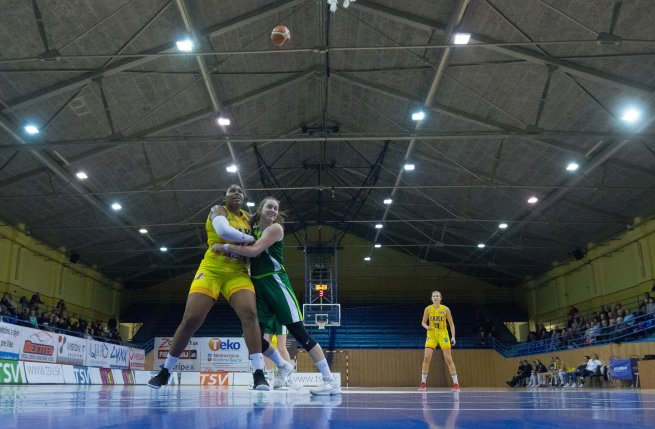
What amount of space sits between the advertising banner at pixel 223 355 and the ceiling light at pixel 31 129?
14.4 m

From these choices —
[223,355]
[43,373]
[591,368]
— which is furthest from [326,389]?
[223,355]

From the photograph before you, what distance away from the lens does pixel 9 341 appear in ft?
52.5

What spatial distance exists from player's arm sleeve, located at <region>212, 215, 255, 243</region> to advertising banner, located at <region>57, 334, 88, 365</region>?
1704 centimetres

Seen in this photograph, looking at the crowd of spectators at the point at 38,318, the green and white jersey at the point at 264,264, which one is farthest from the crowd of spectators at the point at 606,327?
the crowd of spectators at the point at 38,318

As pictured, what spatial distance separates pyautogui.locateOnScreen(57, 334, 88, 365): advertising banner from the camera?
19.2 m

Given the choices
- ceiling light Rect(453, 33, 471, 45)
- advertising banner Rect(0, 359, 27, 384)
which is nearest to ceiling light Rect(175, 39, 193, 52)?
ceiling light Rect(453, 33, 471, 45)

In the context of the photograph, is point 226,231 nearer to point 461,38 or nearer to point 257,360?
point 257,360

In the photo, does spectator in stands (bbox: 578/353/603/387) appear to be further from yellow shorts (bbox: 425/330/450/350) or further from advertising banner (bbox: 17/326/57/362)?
advertising banner (bbox: 17/326/57/362)

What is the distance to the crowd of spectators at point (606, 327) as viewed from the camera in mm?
19438

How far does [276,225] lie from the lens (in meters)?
5.07

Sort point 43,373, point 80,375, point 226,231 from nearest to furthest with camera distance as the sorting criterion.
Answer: point 226,231, point 43,373, point 80,375

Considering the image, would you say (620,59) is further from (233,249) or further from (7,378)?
(7,378)

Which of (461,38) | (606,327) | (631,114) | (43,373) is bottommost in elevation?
(43,373)

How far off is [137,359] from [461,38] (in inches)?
840
